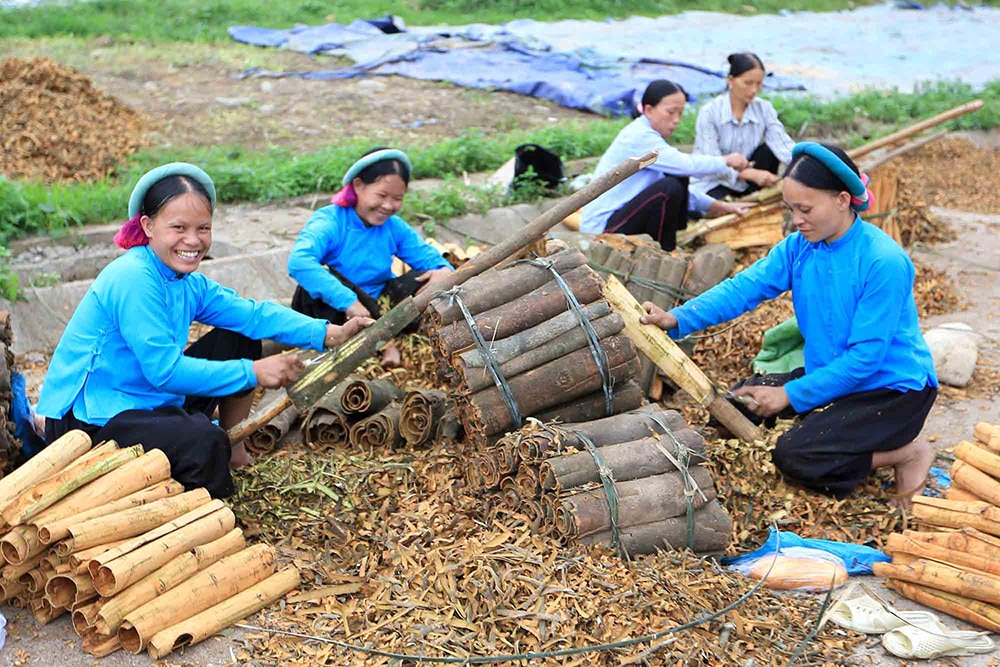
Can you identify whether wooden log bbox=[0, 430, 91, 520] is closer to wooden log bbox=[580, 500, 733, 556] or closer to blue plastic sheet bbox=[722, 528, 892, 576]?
wooden log bbox=[580, 500, 733, 556]

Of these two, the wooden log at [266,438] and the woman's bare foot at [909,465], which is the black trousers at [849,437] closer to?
the woman's bare foot at [909,465]

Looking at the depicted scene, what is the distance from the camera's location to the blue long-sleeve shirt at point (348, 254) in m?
5.39

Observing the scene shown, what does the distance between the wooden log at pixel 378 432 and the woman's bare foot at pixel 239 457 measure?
498 mm

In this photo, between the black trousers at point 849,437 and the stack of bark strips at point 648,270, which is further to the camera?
the stack of bark strips at point 648,270

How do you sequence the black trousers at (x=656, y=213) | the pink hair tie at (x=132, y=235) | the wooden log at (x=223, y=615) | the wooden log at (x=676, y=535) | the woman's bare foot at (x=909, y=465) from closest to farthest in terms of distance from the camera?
the wooden log at (x=223, y=615), the wooden log at (x=676, y=535), the pink hair tie at (x=132, y=235), the woman's bare foot at (x=909, y=465), the black trousers at (x=656, y=213)

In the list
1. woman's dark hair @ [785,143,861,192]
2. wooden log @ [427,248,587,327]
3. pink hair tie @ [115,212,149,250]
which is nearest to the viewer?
pink hair tie @ [115,212,149,250]

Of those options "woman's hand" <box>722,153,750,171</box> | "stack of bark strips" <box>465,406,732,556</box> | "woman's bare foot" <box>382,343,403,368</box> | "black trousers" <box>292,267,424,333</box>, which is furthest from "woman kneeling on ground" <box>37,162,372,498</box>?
"woman's hand" <box>722,153,750,171</box>

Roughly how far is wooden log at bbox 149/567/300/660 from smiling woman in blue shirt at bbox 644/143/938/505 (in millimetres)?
1999

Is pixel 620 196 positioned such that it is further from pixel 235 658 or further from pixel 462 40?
pixel 462 40

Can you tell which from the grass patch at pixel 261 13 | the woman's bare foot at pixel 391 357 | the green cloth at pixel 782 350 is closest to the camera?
the green cloth at pixel 782 350

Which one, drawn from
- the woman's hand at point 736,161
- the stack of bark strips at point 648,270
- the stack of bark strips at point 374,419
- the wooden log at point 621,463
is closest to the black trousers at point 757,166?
the woman's hand at point 736,161

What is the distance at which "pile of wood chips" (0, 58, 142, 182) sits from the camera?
8.74m

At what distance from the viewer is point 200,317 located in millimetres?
4250

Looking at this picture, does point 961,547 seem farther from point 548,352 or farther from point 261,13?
point 261,13
